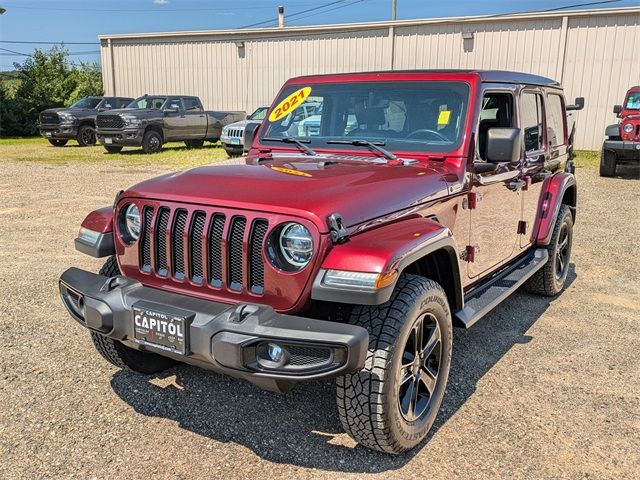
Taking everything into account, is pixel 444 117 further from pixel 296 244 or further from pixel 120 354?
pixel 120 354

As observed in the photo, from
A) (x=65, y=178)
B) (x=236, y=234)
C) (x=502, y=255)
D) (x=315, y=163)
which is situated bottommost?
(x=65, y=178)

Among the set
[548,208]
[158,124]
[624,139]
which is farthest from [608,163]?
[158,124]

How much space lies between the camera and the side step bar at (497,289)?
11.4 feet

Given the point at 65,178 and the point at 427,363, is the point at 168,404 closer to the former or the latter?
the point at 427,363

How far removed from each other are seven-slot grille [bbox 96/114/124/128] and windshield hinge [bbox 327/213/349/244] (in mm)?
16758

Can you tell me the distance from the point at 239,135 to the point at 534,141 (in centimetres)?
1255

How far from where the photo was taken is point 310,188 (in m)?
2.96

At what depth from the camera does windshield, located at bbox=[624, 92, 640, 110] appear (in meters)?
13.4

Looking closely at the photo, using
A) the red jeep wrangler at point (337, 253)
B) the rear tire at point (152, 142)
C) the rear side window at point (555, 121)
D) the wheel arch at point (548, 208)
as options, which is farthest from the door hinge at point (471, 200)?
the rear tire at point (152, 142)

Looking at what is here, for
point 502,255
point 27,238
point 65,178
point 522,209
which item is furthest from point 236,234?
point 65,178

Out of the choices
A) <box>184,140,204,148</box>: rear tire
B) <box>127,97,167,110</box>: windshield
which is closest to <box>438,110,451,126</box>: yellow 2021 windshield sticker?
<box>127,97,167,110</box>: windshield

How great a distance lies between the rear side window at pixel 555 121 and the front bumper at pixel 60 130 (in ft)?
59.8

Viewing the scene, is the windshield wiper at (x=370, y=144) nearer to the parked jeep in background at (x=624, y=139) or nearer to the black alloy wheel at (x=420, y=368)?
the black alloy wheel at (x=420, y=368)

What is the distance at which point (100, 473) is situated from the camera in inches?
111
